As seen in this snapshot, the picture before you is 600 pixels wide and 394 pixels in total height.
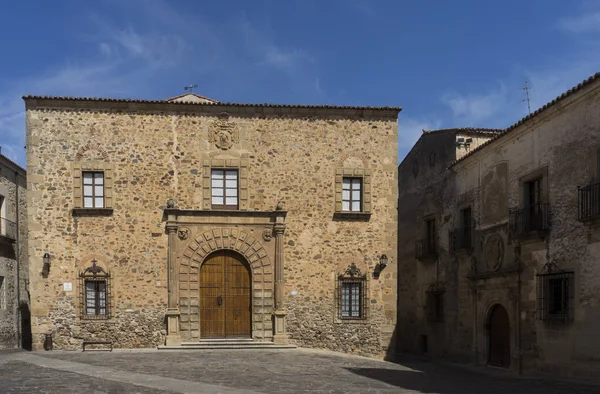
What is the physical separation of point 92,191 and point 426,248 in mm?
12062

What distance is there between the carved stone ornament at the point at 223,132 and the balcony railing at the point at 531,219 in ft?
27.8

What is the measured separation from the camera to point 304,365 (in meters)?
14.8

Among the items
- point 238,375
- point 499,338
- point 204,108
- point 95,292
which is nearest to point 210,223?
point 204,108

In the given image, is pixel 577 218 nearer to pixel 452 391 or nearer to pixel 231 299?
pixel 452 391

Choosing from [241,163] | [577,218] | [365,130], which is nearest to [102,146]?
[241,163]

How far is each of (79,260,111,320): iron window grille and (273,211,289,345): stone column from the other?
496 centimetres

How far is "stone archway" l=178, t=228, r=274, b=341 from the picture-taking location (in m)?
17.7

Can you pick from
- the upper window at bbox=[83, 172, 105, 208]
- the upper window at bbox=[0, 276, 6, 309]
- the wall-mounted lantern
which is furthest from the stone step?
the upper window at bbox=[0, 276, 6, 309]

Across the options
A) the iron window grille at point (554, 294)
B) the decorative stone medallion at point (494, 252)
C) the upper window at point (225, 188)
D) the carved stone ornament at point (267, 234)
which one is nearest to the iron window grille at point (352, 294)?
the carved stone ornament at point (267, 234)

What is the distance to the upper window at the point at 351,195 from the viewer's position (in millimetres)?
18734

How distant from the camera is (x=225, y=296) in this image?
18.0 meters

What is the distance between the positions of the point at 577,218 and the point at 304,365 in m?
7.33

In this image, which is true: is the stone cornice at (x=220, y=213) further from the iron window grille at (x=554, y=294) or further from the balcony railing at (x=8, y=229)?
the iron window grille at (x=554, y=294)

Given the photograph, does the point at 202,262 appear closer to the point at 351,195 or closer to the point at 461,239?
the point at 351,195
